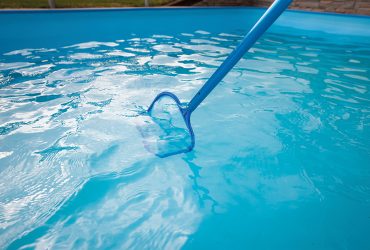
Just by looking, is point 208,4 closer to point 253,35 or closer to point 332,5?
point 332,5

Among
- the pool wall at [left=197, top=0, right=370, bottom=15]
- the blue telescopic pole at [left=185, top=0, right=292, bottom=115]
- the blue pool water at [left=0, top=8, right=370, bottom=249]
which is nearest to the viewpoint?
the blue telescopic pole at [left=185, top=0, right=292, bottom=115]

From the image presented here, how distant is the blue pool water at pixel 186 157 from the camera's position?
51.0 inches

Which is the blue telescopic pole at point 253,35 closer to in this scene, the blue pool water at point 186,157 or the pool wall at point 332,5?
the blue pool water at point 186,157

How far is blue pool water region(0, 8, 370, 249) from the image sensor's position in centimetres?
129

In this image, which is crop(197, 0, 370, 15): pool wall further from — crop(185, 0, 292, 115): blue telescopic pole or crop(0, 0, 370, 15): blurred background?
crop(185, 0, 292, 115): blue telescopic pole

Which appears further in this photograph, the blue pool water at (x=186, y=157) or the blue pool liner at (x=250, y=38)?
the blue pool water at (x=186, y=157)

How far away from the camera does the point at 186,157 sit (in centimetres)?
182

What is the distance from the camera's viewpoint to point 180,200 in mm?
1492

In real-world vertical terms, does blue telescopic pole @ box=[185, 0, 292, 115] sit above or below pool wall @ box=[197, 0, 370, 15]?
above

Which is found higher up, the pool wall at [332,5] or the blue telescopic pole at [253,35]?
the blue telescopic pole at [253,35]

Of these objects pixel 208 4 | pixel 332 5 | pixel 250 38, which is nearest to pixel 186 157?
pixel 250 38

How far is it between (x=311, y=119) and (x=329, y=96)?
63 cm

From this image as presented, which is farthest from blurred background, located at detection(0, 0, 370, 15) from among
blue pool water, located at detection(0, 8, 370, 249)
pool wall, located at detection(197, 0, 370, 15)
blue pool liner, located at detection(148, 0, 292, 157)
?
blue pool liner, located at detection(148, 0, 292, 157)

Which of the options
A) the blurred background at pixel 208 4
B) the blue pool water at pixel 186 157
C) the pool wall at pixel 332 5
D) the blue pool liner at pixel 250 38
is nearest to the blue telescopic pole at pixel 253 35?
the blue pool liner at pixel 250 38
